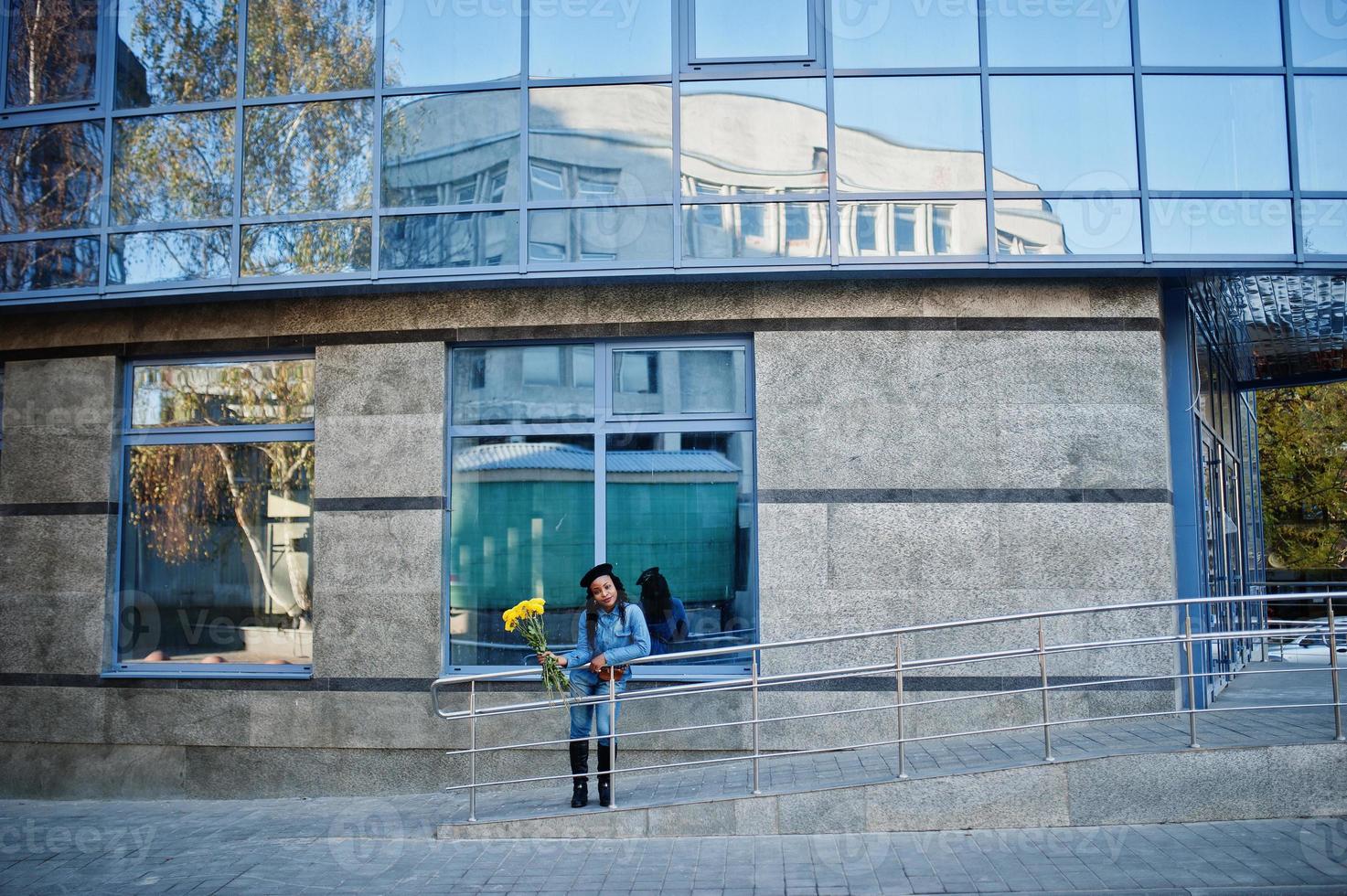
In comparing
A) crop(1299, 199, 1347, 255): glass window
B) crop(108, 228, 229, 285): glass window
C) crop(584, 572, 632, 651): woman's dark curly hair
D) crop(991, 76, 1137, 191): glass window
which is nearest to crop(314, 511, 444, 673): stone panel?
crop(584, 572, 632, 651): woman's dark curly hair

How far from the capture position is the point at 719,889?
22.1 ft

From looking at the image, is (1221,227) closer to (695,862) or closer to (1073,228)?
(1073,228)

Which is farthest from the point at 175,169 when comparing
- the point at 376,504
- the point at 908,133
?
the point at 908,133

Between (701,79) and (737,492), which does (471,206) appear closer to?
(701,79)

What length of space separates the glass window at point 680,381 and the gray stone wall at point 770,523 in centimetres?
28

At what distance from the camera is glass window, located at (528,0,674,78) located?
992 cm

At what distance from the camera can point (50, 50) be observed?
10.9 meters

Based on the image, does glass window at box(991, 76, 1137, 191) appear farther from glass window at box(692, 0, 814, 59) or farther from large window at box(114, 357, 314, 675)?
large window at box(114, 357, 314, 675)

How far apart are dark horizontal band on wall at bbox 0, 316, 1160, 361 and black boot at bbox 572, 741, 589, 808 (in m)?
3.57

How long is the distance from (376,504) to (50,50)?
17.6 feet

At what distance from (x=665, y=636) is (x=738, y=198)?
12.4 feet

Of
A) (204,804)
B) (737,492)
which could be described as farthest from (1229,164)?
(204,804)

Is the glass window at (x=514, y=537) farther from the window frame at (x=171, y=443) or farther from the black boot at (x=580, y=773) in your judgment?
the black boot at (x=580, y=773)

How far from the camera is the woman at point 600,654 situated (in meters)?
8.33
